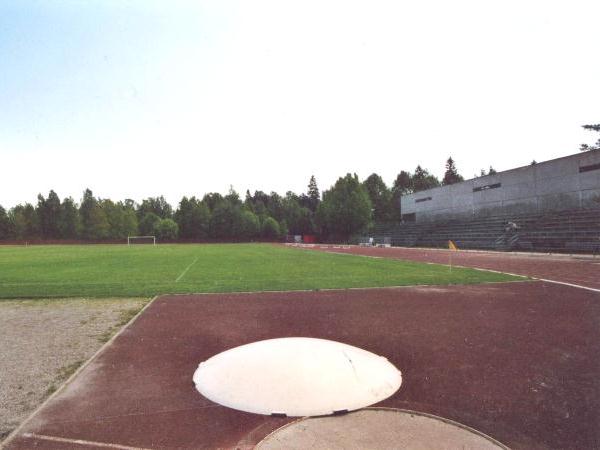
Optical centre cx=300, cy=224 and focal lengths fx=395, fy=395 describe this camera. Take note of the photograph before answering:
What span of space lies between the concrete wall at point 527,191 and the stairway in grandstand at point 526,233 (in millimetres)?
1912

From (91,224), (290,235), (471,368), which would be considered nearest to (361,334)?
(471,368)

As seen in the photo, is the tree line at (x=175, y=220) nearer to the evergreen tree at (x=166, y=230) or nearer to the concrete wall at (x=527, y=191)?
the evergreen tree at (x=166, y=230)

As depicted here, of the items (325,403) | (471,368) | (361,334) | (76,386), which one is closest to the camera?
(325,403)

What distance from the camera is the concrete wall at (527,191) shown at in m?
35.1

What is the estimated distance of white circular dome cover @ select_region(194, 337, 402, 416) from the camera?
12.9 ft

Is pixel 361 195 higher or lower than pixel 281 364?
higher

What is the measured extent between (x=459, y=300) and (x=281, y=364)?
6.70m

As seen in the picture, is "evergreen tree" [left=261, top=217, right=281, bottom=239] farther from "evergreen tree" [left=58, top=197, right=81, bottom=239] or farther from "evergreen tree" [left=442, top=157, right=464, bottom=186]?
"evergreen tree" [left=442, top=157, right=464, bottom=186]

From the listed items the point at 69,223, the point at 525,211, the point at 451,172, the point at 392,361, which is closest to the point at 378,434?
the point at 392,361

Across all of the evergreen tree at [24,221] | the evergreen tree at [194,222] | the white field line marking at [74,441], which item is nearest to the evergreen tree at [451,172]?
the evergreen tree at [194,222]


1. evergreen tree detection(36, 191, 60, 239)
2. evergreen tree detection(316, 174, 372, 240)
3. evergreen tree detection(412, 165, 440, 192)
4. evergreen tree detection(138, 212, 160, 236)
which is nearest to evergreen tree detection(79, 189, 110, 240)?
evergreen tree detection(36, 191, 60, 239)

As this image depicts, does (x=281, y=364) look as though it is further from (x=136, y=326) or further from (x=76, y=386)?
(x=136, y=326)

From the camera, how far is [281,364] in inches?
182

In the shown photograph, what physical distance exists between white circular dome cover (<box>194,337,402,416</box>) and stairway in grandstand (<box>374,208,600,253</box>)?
29.0 metres
